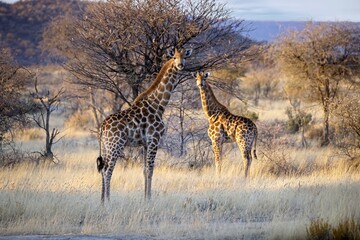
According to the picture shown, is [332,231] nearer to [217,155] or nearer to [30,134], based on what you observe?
[217,155]

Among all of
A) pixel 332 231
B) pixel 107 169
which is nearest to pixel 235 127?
pixel 107 169

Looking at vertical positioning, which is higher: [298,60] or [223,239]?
[298,60]

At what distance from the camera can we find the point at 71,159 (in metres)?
17.1

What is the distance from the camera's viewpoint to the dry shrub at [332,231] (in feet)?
27.2

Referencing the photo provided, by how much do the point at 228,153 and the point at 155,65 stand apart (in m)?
4.14

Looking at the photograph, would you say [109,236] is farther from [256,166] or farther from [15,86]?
[15,86]

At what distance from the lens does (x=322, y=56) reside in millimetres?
21969

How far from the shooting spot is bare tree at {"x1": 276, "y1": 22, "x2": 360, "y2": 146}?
2202 cm

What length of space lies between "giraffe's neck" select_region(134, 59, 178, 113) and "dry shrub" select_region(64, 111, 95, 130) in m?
15.3

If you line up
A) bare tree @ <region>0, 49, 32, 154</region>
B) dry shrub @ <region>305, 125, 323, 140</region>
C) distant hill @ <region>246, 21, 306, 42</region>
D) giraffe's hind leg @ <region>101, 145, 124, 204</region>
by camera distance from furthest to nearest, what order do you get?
1. dry shrub @ <region>305, 125, 323, 140</region>
2. distant hill @ <region>246, 21, 306, 42</region>
3. bare tree @ <region>0, 49, 32, 154</region>
4. giraffe's hind leg @ <region>101, 145, 124, 204</region>

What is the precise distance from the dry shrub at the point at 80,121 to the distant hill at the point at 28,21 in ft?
110

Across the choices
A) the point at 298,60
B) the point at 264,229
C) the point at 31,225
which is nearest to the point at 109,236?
the point at 31,225

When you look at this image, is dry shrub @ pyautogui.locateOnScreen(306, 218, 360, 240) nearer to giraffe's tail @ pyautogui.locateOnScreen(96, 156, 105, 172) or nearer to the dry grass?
the dry grass

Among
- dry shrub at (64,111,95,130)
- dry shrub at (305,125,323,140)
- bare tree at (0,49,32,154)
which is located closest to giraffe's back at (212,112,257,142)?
bare tree at (0,49,32,154)
